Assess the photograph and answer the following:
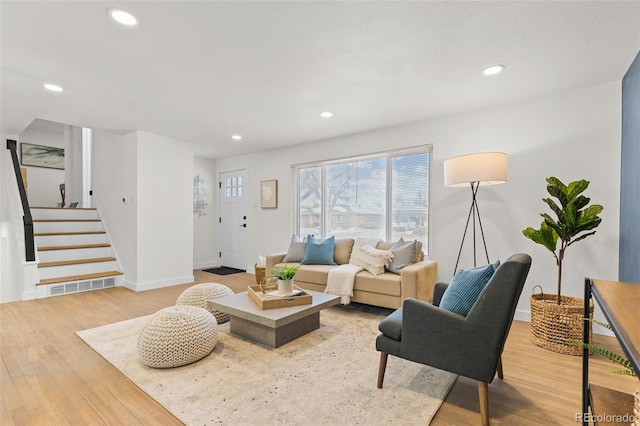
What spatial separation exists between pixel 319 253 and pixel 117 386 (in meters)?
2.67

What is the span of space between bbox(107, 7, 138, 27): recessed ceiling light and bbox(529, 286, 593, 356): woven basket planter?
380 cm

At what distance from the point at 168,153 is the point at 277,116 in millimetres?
→ 2218

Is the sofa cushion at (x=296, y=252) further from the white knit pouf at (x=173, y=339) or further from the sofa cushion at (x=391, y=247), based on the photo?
the white knit pouf at (x=173, y=339)

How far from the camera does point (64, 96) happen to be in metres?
3.22

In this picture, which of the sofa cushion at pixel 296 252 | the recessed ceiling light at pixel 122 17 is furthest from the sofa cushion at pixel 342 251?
the recessed ceiling light at pixel 122 17

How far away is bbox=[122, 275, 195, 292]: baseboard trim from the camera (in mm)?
4555

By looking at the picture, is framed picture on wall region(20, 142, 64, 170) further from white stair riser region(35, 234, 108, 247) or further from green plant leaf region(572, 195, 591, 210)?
green plant leaf region(572, 195, 591, 210)

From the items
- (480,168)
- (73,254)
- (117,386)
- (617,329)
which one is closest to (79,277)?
(73,254)

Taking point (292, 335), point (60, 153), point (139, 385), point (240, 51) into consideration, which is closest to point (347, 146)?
point (240, 51)

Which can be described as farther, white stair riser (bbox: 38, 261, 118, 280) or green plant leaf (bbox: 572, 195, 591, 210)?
white stair riser (bbox: 38, 261, 118, 280)

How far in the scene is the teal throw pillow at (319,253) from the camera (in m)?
4.24

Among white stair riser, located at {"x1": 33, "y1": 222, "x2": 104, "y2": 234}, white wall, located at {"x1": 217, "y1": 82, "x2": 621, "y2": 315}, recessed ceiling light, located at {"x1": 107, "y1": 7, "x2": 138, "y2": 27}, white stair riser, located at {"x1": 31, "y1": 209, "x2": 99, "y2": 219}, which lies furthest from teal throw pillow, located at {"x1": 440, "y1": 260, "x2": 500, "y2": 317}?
white stair riser, located at {"x1": 31, "y1": 209, "x2": 99, "y2": 219}

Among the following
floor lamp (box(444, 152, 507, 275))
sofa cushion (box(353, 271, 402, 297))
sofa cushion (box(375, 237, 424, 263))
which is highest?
floor lamp (box(444, 152, 507, 275))

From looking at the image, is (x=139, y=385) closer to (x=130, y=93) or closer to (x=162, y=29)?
(x=162, y=29)
